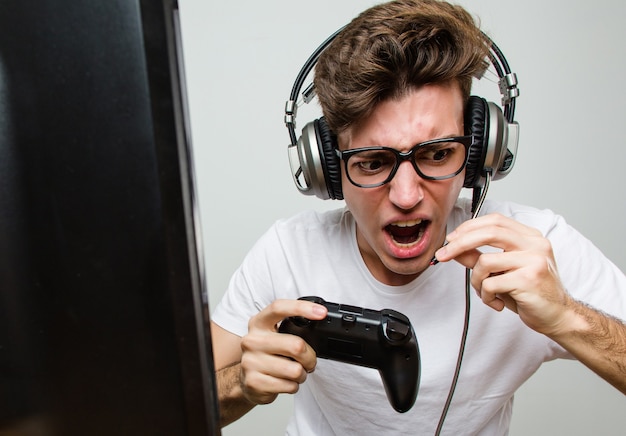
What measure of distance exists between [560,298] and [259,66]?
114 cm

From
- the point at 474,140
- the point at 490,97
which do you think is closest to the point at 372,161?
the point at 474,140

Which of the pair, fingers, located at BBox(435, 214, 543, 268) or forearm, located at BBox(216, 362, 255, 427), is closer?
fingers, located at BBox(435, 214, 543, 268)

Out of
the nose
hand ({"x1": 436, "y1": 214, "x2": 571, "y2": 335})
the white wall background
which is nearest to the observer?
hand ({"x1": 436, "y1": 214, "x2": 571, "y2": 335})

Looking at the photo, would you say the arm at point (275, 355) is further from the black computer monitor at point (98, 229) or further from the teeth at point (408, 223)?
the black computer monitor at point (98, 229)

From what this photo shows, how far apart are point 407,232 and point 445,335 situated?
0.75 ft

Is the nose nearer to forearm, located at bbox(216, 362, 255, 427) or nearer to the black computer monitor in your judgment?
forearm, located at bbox(216, 362, 255, 427)

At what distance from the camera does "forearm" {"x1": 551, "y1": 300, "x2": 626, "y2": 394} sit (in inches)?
29.5

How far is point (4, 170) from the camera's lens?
1.07 feet

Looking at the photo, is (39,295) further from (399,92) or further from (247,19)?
(247,19)

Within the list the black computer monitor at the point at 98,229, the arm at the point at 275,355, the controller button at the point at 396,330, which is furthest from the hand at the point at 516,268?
the black computer monitor at the point at 98,229

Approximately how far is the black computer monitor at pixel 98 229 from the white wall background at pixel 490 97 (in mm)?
1191

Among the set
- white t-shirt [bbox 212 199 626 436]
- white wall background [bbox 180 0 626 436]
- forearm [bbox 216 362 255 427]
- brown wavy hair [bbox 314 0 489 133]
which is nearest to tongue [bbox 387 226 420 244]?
white t-shirt [bbox 212 199 626 436]

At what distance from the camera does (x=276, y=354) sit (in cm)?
76

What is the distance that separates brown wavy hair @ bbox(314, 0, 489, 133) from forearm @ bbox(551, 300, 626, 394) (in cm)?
44
